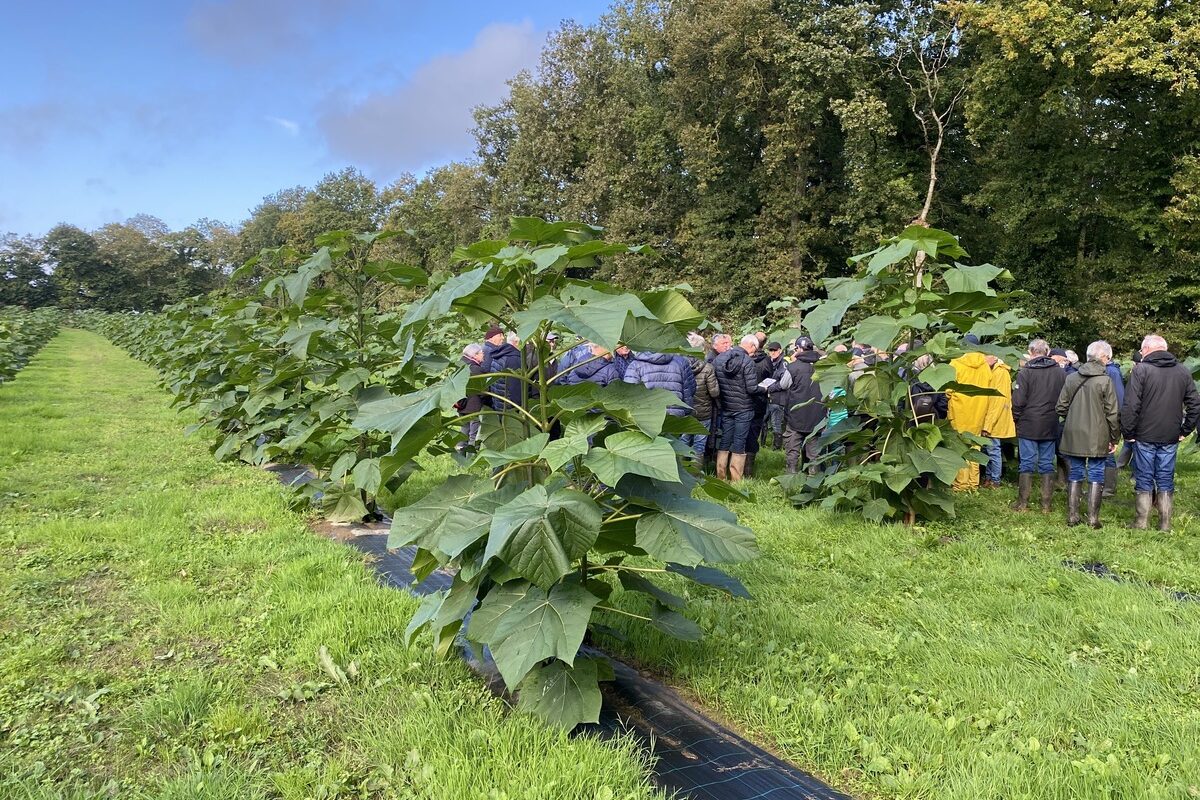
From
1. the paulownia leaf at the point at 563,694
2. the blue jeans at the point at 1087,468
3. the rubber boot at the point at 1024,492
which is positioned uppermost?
the paulownia leaf at the point at 563,694

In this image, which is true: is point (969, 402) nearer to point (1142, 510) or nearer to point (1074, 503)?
point (1074, 503)

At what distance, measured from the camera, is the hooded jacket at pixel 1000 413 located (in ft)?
24.9

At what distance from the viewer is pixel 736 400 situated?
791cm

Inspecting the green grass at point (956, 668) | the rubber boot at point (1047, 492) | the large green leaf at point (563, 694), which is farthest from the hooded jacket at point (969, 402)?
the large green leaf at point (563, 694)

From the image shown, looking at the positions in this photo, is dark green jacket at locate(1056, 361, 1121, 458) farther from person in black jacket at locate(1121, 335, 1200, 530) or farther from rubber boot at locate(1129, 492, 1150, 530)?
rubber boot at locate(1129, 492, 1150, 530)

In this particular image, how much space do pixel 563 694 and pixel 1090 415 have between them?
592 cm

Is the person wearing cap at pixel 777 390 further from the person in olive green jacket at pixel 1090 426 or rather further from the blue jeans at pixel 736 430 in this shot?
the person in olive green jacket at pixel 1090 426

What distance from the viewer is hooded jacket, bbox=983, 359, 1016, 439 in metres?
7.59

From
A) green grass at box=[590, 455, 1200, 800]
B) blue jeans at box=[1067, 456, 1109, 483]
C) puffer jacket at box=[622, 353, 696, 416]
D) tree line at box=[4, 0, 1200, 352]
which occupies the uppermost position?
tree line at box=[4, 0, 1200, 352]

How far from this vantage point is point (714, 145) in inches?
937

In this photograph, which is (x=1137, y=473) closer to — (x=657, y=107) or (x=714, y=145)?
(x=714, y=145)

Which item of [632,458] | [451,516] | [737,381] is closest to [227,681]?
[451,516]

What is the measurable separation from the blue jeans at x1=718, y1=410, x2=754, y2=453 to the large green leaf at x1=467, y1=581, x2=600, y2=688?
230 inches

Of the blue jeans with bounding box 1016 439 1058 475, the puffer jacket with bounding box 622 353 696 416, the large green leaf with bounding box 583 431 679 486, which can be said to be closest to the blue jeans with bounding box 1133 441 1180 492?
the blue jeans with bounding box 1016 439 1058 475
